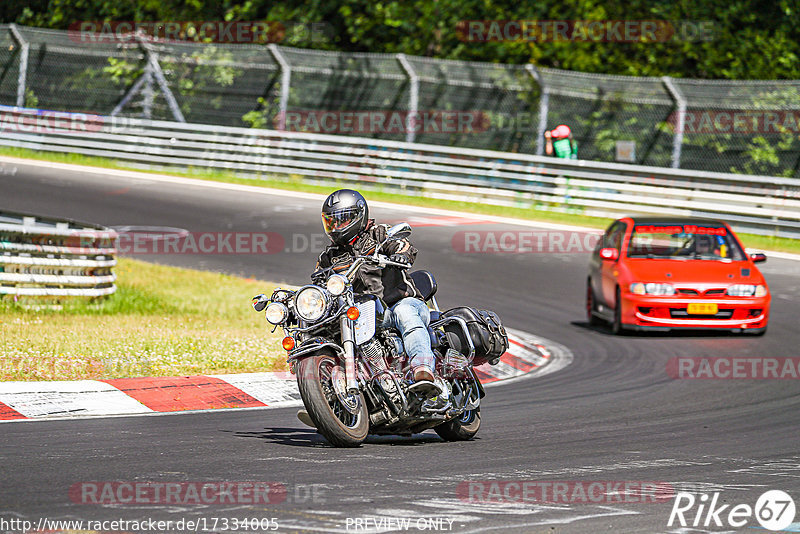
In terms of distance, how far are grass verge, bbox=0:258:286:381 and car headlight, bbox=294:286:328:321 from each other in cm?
351

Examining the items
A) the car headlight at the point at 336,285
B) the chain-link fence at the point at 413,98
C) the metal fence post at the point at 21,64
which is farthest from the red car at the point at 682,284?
the metal fence post at the point at 21,64

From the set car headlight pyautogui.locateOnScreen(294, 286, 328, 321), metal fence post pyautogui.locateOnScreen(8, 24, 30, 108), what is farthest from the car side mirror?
metal fence post pyautogui.locateOnScreen(8, 24, 30, 108)

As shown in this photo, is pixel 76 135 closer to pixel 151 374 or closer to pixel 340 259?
pixel 151 374

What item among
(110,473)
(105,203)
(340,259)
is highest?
(340,259)

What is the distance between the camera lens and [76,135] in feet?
105

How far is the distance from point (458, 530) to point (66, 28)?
38.9m

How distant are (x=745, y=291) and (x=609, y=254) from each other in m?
1.77

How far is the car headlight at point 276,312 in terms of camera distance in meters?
7.65

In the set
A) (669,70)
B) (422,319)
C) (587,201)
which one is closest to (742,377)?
(422,319)

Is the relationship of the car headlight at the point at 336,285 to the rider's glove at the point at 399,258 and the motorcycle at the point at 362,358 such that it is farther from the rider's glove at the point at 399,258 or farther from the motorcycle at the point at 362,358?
the rider's glove at the point at 399,258

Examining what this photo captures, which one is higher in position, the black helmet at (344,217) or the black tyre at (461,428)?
the black helmet at (344,217)

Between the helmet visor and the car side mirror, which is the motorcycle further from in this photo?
the car side mirror

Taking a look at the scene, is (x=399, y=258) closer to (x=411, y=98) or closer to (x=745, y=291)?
(x=745, y=291)

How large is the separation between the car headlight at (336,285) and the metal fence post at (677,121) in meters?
19.2
